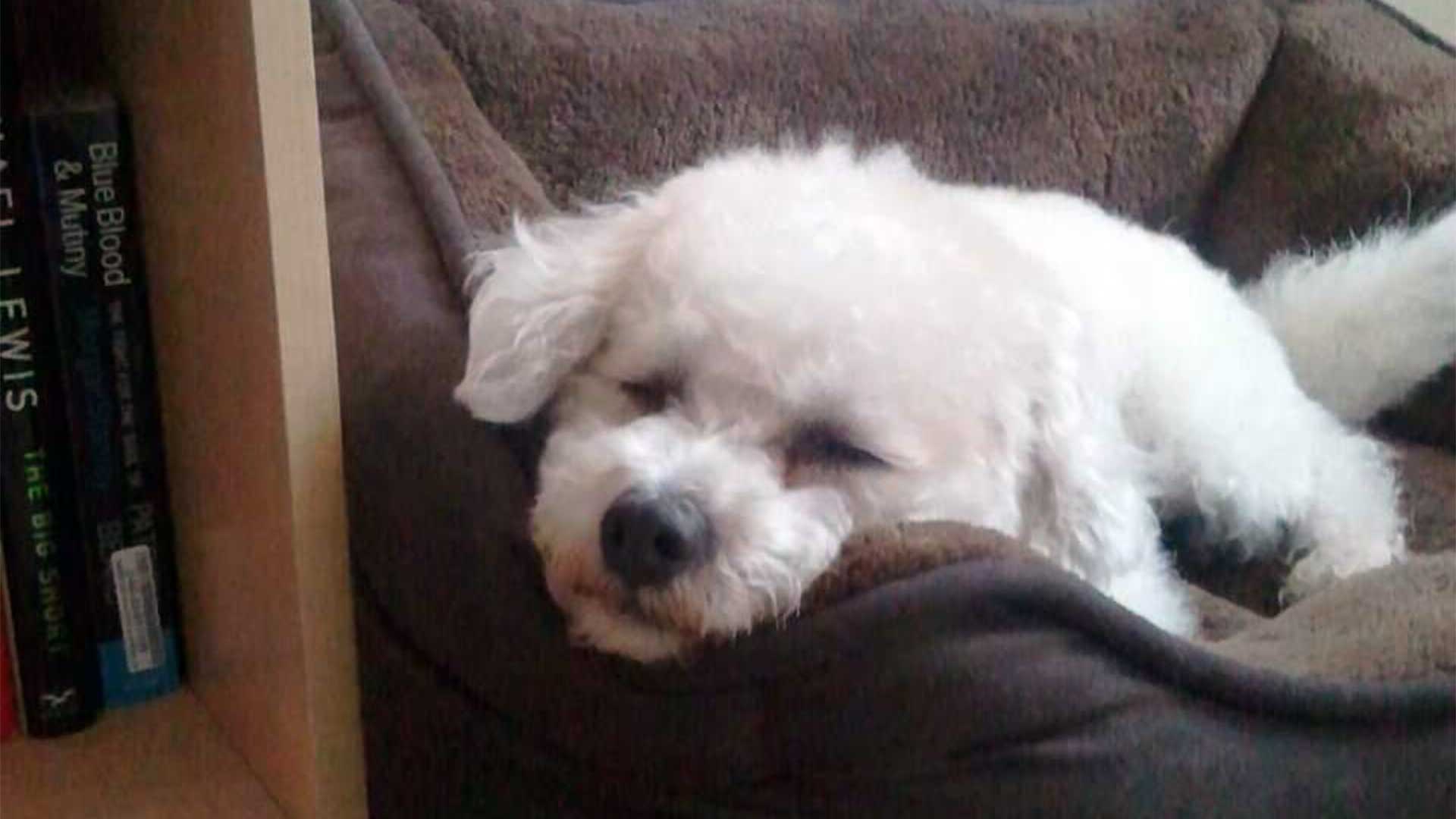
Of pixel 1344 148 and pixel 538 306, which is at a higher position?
pixel 538 306

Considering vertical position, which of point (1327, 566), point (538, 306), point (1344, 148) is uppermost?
point (538, 306)

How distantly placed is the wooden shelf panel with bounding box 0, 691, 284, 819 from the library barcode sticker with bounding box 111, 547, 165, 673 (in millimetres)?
39

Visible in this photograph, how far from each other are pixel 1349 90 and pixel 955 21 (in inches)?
15.2

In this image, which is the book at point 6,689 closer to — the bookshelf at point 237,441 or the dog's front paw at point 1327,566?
the bookshelf at point 237,441

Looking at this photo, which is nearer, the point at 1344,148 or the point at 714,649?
the point at 714,649

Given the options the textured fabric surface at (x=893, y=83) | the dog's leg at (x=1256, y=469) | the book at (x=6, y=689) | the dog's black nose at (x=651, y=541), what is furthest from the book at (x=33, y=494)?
the dog's leg at (x=1256, y=469)

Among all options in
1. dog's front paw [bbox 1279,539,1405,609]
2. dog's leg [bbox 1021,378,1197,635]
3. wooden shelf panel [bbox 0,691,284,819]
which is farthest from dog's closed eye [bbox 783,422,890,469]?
dog's front paw [bbox 1279,539,1405,609]

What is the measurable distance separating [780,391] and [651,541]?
145 millimetres

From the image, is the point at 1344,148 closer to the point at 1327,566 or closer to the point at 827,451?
the point at 1327,566

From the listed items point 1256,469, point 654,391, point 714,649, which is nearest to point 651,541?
point 714,649

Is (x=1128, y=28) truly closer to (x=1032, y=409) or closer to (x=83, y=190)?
(x=1032, y=409)

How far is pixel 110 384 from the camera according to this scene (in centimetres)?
98

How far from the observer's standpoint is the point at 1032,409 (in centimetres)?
102

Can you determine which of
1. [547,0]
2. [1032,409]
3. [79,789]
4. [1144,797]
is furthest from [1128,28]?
[79,789]
